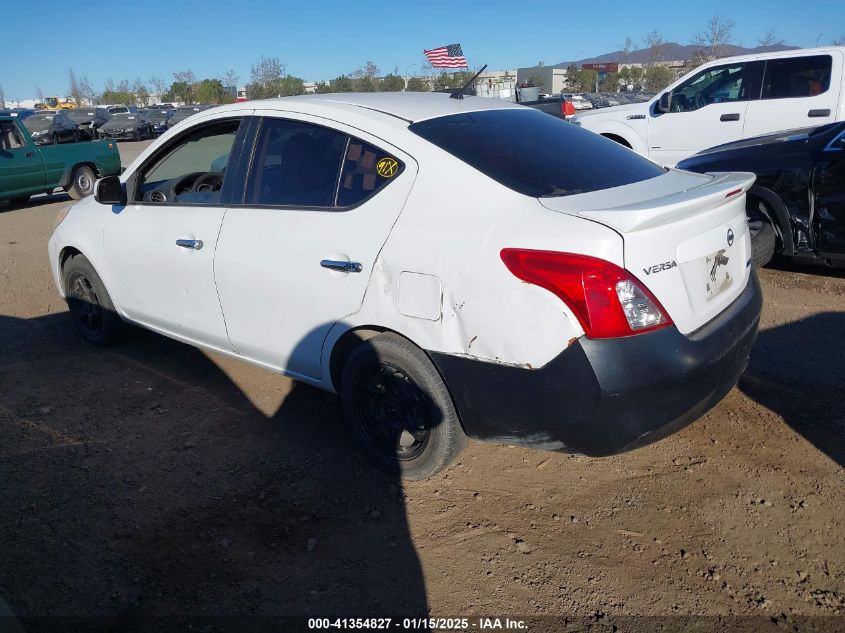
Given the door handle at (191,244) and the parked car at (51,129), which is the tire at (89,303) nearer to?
the door handle at (191,244)

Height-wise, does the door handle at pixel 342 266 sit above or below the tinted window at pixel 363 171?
below

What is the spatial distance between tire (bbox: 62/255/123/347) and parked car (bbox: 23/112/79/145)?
1871 centimetres

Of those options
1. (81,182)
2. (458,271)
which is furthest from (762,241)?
(81,182)

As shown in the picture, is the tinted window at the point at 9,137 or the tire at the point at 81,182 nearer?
the tinted window at the point at 9,137

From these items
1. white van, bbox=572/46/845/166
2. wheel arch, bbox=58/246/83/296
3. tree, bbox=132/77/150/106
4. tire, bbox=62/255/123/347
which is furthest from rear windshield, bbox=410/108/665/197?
tree, bbox=132/77/150/106

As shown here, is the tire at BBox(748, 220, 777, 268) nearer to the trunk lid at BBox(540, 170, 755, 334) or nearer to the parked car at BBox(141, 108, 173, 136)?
the trunk lid at BBox(540, 170, 755, 334)

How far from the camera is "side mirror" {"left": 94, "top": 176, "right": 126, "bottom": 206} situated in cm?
430

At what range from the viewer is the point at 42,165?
42.6 ft

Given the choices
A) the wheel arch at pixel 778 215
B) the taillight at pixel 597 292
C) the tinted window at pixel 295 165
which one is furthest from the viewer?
the wheel arch at pixel 778 215

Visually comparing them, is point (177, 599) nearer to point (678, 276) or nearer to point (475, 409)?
point (475, 409)

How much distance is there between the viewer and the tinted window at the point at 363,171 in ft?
10.2

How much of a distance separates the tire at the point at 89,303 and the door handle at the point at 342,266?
7.58 feet

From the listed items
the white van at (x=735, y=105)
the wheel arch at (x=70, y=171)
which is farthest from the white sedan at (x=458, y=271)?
the wheel arch at (x=70, y=171)

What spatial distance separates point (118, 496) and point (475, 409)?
1.79 m
